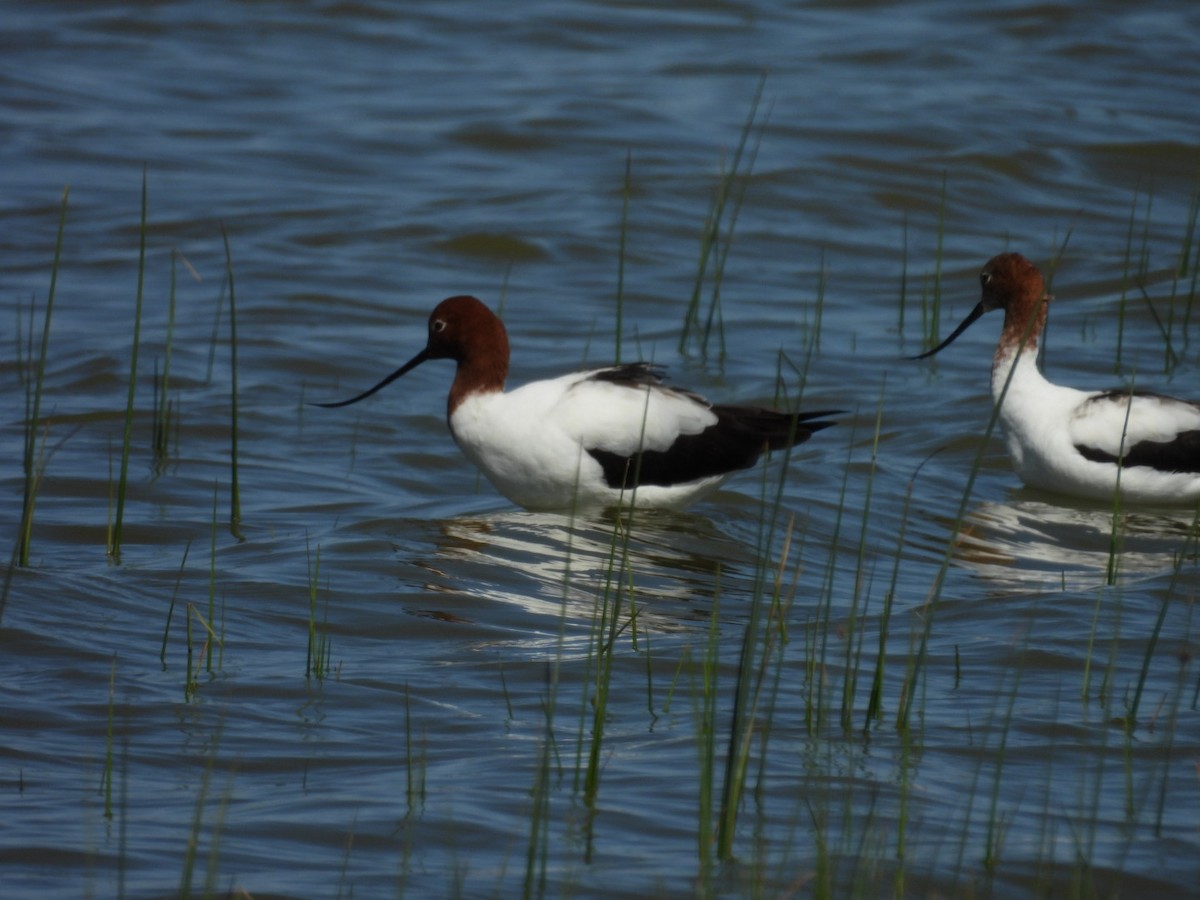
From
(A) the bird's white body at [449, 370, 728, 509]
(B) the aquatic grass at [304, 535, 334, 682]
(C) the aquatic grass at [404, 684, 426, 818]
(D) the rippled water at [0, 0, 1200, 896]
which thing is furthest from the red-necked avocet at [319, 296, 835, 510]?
(C) the aquatic grass at [404, 684, 426, 818]

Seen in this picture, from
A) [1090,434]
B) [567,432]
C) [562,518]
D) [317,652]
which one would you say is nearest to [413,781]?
[317,652]

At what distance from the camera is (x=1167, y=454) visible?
7242mm

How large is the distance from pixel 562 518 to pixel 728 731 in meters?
2.81

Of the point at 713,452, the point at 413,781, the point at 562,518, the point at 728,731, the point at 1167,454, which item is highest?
the point at 1167,454

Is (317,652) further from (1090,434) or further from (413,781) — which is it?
(1090,434)

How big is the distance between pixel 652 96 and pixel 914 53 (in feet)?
9.12

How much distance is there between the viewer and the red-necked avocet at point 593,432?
6.93 meters

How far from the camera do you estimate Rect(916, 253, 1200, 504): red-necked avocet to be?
7238mm

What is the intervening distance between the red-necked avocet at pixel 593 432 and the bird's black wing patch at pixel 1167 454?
4.10 feet

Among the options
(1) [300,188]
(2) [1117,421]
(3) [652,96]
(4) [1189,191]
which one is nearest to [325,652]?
(2) [1117,421]

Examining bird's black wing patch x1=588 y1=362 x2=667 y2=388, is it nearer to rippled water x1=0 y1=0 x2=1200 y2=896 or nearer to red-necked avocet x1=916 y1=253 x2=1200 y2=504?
rippled water x1=0 y1=0 x2=1200 y2=896

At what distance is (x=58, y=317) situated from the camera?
9914 millimetres

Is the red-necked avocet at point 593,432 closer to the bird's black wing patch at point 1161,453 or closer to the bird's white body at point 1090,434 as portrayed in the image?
the bird's white body at point 1090,434

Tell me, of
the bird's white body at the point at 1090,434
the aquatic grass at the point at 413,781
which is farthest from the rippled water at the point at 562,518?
the bird's white body at the point at 1090,434
